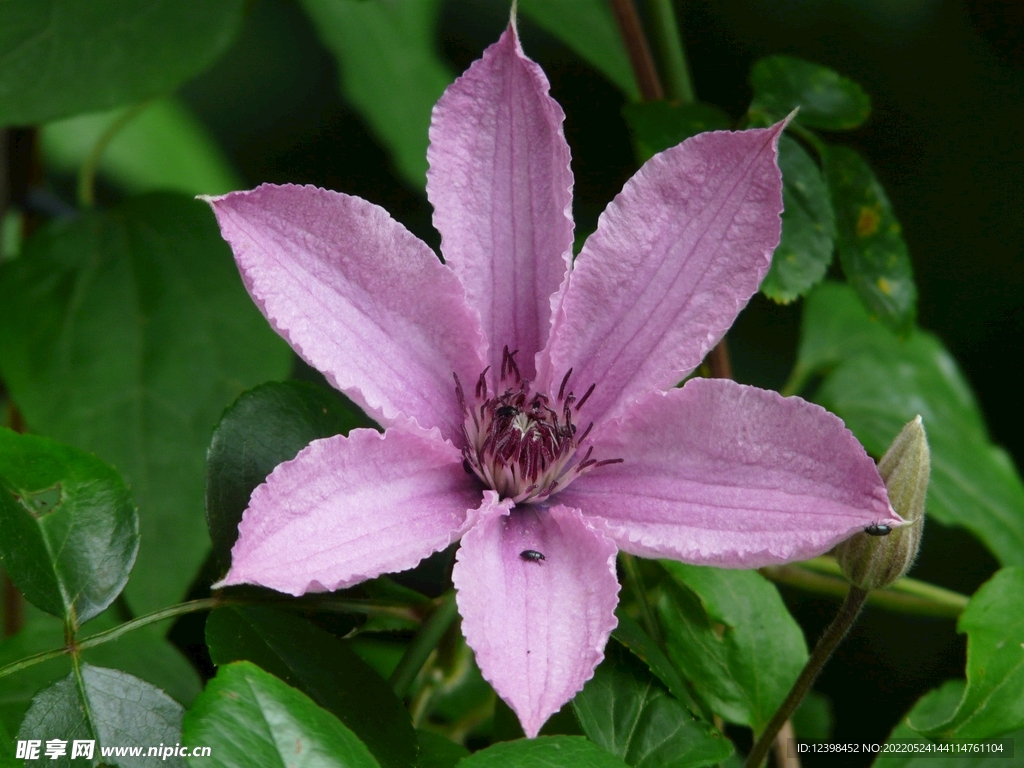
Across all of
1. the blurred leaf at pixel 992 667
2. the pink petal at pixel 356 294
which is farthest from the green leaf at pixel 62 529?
the blurred leaf at pixel 992 667

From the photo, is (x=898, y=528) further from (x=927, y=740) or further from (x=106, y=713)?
(x=106, y=713)

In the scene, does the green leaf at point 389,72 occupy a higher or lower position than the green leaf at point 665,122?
lower

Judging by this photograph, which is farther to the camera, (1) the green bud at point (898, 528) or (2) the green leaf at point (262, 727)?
(1) the green bud at point (898, 528)

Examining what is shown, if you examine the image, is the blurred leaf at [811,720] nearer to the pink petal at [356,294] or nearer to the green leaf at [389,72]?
the pink petal at [356,294]

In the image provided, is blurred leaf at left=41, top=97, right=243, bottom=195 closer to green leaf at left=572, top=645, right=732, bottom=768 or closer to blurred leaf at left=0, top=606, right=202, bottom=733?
blurred leaf at left=0, top=606, right=202, bottom=733

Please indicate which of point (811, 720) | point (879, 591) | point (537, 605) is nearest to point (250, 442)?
point (537, 605)

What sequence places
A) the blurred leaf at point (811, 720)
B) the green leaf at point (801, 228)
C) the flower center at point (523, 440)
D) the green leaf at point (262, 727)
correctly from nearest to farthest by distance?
the green leaf at point (262, 727) < the flower center at point (523, 440) < the green leaf at point (801, 228) < the blurred leaf at point (811, 720)

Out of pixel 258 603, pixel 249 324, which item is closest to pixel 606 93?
pixel 249 324
